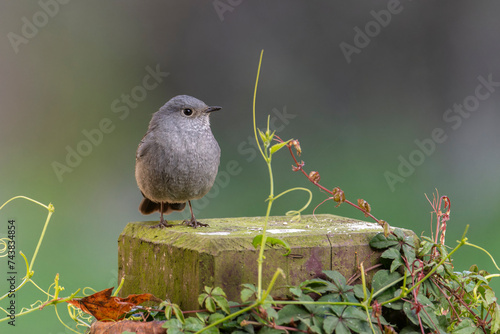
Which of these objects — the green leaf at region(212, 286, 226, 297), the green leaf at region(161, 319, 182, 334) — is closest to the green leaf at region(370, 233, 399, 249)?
the green leaf at region(212, 286, 226, 297)

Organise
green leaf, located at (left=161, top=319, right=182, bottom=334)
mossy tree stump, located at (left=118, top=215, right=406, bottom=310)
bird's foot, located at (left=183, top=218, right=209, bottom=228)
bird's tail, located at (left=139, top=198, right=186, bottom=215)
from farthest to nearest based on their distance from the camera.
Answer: bird's tail, located at (left=139, top=198, right=186, bottom=215), bird's foot, located at (left=183, top=218, right=209, bottom=228), mossy tree stump, located at (left=118, top=215, right=406, bottom=310), green leaf, located at (left=161, top=319, right=182, bottom=334)

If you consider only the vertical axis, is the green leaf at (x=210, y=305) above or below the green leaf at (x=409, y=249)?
below

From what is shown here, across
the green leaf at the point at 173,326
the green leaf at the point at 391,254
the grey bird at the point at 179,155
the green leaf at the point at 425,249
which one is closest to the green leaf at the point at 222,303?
the green leaf at the point at 173,326

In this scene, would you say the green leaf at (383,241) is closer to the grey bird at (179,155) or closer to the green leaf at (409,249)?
the green leaf at (409,249)

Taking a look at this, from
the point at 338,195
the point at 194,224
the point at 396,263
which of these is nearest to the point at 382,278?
the point at 396,263

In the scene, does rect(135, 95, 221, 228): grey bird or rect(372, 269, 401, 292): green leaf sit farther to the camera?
rect(135, 95, 221, 228): grey bird

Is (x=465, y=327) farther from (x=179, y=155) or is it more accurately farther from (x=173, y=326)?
(x=179, y=155)

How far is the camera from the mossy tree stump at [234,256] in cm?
179

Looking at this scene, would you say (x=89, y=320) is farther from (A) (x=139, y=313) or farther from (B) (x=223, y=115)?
(B) (x=223, y=115)

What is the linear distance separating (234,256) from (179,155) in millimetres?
890

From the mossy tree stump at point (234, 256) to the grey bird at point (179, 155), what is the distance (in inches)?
15.0

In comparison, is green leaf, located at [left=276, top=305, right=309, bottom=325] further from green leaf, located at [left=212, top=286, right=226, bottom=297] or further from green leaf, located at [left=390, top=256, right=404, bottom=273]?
green leaf, located at [left=390, top=256, right=404, bottom=273]

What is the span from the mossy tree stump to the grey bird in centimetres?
38

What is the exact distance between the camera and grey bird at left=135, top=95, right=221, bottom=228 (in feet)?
8.43
